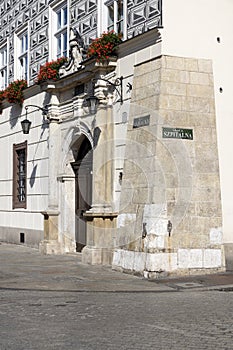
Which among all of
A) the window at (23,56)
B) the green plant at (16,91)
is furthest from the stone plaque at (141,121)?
the window at (23,56)

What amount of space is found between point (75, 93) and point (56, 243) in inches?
171

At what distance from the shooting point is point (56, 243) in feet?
59.2

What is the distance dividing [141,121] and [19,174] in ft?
29.8

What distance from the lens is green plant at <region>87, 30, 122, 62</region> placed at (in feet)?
48.3

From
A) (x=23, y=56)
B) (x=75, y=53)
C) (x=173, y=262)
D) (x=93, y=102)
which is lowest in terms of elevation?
(x=173, y=262)

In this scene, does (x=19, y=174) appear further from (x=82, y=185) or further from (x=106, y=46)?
(x=106, y=46)

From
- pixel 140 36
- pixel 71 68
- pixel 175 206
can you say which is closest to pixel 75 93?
pixel 71 68

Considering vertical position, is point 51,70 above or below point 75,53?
below

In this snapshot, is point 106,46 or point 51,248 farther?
point 51,248

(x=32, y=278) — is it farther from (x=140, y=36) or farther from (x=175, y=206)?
(x=140, y=36)

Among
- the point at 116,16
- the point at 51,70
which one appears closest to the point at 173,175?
the point at 116,16

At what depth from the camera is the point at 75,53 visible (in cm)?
1681

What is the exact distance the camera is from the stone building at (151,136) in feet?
42.0

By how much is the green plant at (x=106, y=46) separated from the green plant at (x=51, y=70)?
10.0 ft
